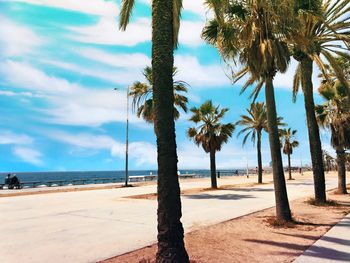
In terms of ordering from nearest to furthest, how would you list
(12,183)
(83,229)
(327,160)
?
1. (83,229)
2. (12,183)
3. (327,160)

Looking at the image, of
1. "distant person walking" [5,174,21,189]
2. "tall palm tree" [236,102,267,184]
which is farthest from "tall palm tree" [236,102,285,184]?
"distant person walking" [5,174,21,189]

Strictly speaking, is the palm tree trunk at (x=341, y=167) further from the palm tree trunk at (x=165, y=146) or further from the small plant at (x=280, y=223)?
the palm tree trunk at (x=165, y=146)

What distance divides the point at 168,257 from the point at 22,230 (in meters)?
6.24

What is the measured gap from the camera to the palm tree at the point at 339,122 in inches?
829

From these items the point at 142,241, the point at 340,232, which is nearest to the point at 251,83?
the point at 340,232

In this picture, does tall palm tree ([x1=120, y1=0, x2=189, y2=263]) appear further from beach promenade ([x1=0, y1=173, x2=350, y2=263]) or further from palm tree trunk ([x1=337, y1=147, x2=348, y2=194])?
palm tree trunk ([x1=337, y1=147, x2=348, y2=194])

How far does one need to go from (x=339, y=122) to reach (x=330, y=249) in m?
15.3

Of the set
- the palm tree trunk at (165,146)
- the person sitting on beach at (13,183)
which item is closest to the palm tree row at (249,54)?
the palm tree trunk at (165,146)

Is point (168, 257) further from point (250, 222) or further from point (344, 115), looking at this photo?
point (344, 115)

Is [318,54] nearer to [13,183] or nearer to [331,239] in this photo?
[331,239]

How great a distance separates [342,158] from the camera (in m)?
21.2

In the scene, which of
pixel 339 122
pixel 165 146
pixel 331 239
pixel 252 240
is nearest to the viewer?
pixel 165 146

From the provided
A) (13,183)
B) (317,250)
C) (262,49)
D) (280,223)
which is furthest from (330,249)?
(13,183)

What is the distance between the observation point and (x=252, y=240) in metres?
8.90
